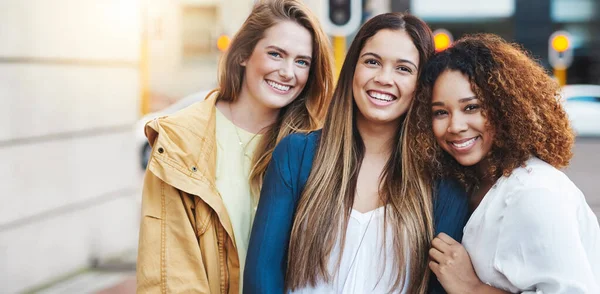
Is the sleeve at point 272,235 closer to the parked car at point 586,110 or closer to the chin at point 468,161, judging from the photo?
the chin at point 468,161

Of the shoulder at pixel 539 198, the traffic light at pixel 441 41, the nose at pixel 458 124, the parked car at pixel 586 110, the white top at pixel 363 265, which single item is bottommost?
the parked car at pixel 586 110

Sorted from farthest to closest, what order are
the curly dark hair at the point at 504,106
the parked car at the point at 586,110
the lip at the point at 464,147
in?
the parked car at the point at 586,110 < the lip at the point at 464,147 < the curly dark hair at the point at 504,106

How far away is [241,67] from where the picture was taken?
128 inches

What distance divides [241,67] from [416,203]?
42.1 inches

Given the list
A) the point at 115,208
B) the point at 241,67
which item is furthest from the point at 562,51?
the point at 241,67

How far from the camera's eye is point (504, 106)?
2.42m

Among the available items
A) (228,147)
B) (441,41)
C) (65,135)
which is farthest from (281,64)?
(441,41)

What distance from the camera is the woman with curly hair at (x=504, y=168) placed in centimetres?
220

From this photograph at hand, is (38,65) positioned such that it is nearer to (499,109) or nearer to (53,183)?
(53,183)

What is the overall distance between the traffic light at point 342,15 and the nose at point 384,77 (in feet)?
16.5

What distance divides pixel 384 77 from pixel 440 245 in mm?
593

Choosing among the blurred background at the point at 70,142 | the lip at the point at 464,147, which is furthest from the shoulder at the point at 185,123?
the blurred background at the point at 70,142

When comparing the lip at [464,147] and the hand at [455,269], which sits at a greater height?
the lip at [464,147]

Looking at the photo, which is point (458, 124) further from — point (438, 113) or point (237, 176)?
point (237, 176)
